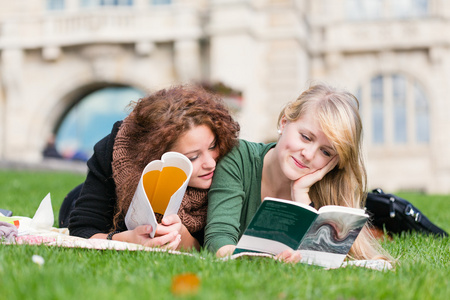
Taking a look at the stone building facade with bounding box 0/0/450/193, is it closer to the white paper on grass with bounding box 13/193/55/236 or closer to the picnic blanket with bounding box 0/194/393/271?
the white paper on grass with bounding box 13/193/55/236

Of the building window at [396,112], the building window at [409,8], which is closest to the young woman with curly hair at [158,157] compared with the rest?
the building window at [396,112]

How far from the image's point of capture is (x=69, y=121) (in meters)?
17.2

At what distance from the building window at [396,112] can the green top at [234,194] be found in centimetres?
1357

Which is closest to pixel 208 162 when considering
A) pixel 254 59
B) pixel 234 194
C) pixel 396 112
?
pixel 234 194

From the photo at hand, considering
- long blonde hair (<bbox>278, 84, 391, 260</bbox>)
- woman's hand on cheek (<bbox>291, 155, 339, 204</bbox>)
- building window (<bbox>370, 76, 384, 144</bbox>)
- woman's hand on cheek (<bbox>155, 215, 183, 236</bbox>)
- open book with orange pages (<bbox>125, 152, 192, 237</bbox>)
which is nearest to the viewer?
open book with orange pages (<bbox>125, 152, 192, 237</bbox>)

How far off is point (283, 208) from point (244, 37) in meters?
11.2

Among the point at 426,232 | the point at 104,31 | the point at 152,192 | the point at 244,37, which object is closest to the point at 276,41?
the point at 244,37

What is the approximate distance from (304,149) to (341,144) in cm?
18

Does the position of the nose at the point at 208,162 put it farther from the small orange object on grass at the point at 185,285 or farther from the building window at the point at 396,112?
the building window at the point at 396,112

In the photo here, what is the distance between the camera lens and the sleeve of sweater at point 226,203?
9.12 ft

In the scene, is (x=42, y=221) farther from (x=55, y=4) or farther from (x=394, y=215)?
(x=55, y=4)

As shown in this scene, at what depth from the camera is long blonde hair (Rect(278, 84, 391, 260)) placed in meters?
2.78

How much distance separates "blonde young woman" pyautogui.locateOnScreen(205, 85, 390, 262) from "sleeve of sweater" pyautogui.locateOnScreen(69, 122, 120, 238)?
606 mm

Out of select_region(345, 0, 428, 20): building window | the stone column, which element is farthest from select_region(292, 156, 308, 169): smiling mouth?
select_region(345, 0, 428, 20): building window
